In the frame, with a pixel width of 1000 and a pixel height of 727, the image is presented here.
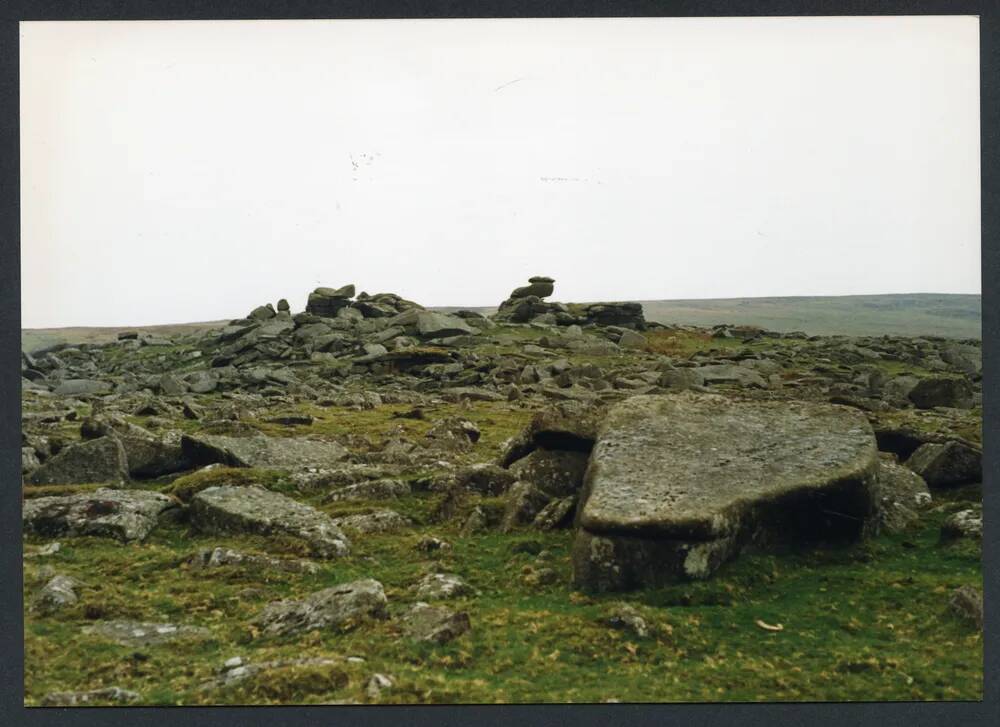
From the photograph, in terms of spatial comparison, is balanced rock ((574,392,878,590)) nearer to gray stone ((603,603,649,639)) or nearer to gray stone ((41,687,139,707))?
gray stone ((603,603,649,639))

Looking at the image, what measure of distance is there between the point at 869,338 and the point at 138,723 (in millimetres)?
31187

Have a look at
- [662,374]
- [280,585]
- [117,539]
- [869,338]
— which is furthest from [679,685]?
[869,338]

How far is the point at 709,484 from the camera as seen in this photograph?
1717cm

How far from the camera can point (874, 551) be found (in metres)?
17.8

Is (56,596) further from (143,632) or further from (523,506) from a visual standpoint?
(523,506)

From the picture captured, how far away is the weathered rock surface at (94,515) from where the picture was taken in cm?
1902

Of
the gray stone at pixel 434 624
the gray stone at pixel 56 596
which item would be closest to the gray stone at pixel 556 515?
the gray stone at pixel 434 624

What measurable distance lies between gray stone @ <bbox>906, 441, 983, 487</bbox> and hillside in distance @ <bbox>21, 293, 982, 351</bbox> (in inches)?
146

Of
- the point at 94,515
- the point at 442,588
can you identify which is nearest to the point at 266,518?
the point at 94,515

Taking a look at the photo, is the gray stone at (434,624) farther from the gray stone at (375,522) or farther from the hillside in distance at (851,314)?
the hillside in distance at (851,314)

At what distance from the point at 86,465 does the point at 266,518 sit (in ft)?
19.0

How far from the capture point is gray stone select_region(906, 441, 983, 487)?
66.5 ft

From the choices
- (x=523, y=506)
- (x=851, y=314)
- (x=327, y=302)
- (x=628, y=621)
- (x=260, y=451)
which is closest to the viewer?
(x=628, y=621)

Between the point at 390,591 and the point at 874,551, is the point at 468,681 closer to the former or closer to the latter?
the point at 390,591
